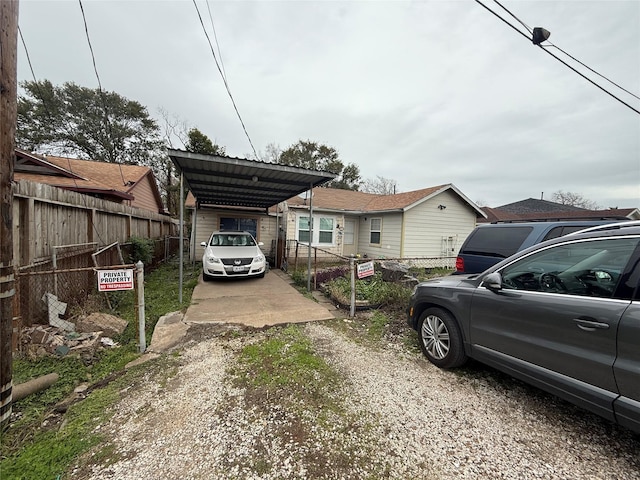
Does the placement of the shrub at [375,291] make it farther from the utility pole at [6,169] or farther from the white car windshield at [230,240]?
the utility pole at [6,169]

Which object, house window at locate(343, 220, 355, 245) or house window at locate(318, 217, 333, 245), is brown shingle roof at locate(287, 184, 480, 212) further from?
house window at locate(343, 220, 355, 245)

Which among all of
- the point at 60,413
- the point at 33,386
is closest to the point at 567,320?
the point at 60,413

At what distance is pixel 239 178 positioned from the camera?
287 inches

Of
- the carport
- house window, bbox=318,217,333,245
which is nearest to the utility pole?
the carport

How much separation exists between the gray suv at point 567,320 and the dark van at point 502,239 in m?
2.46

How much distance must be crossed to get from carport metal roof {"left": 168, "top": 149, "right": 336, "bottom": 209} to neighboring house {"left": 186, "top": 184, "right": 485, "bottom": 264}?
67.5 inches

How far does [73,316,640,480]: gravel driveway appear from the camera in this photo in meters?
1.82

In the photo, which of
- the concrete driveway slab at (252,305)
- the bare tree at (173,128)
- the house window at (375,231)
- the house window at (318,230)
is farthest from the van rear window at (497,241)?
the bare tree at (173,128)

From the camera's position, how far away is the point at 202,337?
13.2 ft

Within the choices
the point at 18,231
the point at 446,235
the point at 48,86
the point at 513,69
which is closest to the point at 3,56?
the point at 18,231

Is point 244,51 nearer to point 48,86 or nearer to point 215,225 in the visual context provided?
point 215,225

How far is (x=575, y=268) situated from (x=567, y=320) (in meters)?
0.51

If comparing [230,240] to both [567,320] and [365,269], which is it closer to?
[365,269]

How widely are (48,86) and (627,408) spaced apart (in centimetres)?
3082
